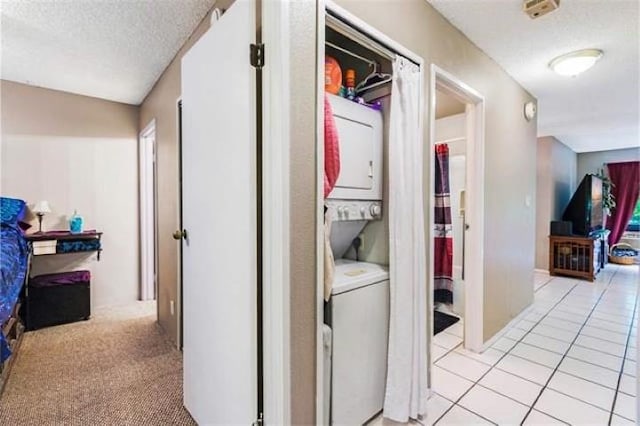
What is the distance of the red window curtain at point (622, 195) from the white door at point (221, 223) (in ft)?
26.3

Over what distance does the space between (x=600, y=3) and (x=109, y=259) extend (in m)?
4.69

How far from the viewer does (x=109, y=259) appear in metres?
3.52

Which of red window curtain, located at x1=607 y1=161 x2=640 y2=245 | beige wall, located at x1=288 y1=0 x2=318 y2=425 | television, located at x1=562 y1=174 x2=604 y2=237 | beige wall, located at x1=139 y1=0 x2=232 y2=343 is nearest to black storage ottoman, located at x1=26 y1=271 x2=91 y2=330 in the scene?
beige wall, located at x1=139 y1=0 x2=232 y2=343

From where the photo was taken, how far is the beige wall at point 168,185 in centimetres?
243

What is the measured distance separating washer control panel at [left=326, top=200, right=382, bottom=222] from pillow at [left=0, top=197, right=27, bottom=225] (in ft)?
9.29

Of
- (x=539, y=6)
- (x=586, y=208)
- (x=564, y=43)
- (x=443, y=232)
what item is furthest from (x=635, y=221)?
(x=539, y=6)

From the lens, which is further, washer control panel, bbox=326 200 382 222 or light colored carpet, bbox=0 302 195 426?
light colored carpet, bbox=0 302 195 426

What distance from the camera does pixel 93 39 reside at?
86.0 inches

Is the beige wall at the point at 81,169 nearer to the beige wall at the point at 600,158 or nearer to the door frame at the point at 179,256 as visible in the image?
the door frame at the point at 179,256

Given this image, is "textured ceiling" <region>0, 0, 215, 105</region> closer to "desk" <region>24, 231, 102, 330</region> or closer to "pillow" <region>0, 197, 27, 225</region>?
"pillow" <region>0, 197, 27, 225</region>

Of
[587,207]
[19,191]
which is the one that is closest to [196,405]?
[19,191]

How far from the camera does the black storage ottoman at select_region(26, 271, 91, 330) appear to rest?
283 centimetres

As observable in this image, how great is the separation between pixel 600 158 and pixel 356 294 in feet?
25.3

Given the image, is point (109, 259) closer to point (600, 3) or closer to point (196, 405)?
point (196, 405)
